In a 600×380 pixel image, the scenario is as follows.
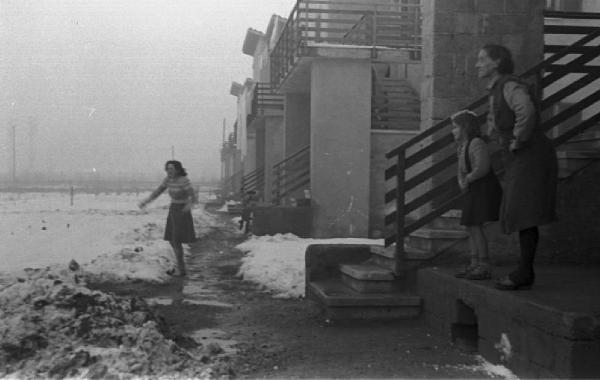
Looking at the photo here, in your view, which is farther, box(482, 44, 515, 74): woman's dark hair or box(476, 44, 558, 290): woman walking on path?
box(482, 44, 515, 74): woman's dark hair

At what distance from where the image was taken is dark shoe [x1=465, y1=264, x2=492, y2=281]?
16.3 feet

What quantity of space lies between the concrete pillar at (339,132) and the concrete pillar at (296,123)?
512 cm

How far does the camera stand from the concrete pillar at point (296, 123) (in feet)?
65.9

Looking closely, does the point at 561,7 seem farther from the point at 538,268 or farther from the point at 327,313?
the point at 327,313

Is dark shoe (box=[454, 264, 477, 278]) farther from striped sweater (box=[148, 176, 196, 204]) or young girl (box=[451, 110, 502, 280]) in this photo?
striped sweater (box=[148, 176, 196, 204])

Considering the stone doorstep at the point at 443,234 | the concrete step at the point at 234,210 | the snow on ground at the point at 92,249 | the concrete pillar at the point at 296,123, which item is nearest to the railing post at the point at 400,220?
the stone doorstep at the point at 443,234

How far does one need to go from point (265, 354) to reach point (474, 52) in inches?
154

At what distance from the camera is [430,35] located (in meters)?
6.77

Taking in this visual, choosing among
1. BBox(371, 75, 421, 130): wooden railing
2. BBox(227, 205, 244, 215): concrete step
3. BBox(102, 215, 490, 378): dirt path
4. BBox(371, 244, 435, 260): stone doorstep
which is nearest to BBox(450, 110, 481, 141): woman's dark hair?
BBox(371, 244, 435, 260): stone doorstep

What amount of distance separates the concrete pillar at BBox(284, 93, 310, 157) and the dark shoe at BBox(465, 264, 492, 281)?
49.8ft

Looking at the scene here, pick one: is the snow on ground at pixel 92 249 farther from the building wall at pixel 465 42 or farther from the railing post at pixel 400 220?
the building wall at pixel 465 42

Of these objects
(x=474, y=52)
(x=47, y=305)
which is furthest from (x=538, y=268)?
(x=47, y=305)

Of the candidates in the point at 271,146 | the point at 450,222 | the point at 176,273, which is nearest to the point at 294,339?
the point at 450,222

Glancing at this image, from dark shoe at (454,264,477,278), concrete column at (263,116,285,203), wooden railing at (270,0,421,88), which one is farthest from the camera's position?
concrete column at (263,116,285,203)
